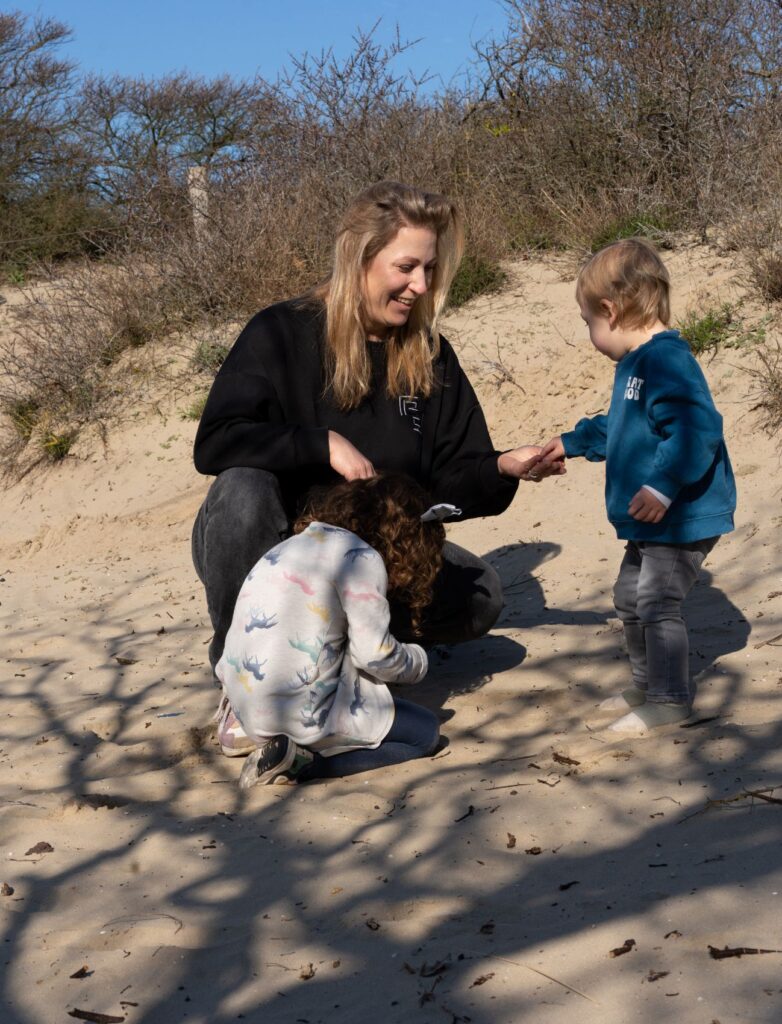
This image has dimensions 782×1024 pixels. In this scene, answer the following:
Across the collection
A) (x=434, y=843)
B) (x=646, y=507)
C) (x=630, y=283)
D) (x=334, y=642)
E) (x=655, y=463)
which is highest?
(x=630, y=283)

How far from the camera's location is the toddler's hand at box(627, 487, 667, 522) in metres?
3.12

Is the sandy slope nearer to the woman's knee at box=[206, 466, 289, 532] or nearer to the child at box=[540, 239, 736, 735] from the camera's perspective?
the child at box=[540, 239, 736, 735]

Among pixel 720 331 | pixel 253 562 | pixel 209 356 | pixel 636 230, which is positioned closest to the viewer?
pixel 253 562

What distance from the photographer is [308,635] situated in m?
3.03

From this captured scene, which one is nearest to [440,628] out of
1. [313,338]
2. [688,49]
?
[313,338]

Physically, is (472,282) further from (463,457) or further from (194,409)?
(463,457)

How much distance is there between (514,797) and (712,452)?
107 cm

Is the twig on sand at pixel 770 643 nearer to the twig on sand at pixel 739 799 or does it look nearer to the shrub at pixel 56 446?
the twig on sand at pixel 739 799

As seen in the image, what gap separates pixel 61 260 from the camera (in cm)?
1263

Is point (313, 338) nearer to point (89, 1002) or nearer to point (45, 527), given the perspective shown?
point (89, 1002)

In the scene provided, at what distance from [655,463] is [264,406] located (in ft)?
4.24

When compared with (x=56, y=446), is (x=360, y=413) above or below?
above

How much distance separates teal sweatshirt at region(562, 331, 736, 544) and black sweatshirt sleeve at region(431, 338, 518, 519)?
539mm

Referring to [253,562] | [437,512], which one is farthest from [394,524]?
[253,562]
